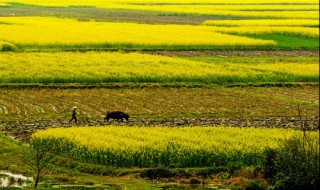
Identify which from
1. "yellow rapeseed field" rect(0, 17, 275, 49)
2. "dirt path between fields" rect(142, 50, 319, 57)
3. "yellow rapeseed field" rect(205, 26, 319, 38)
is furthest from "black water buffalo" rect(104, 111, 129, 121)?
"yellow rapeseed field" rect(205, 26, 319, 38)

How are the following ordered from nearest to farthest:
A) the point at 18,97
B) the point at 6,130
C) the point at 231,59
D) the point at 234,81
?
the point at 6,130
the point at 18,97
the point at 234,81
the point at 231,59

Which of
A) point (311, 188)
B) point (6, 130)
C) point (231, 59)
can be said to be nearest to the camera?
point (311, 188)

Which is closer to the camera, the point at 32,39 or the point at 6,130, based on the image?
the point at 6,130

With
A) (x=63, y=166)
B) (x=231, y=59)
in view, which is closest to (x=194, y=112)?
(x=63, y=166)

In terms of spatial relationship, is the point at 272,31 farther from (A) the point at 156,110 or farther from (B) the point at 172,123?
(B) the point at 172,123

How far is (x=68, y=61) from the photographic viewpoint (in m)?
36.7

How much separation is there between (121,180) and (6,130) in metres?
6.61

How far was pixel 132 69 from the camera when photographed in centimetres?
3466

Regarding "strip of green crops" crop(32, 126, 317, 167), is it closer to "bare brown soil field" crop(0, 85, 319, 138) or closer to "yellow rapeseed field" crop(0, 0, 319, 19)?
"bare brown soil field" crop(0, 85, 319, 138)

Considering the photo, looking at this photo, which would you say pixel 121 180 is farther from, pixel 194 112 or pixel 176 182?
pixel 194 112

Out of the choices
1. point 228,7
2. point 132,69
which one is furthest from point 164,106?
point 228,7

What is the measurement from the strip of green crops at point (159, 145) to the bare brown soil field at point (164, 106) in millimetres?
2561

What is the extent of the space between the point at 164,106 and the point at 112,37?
881 inches

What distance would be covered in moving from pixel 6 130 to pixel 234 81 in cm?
1369
